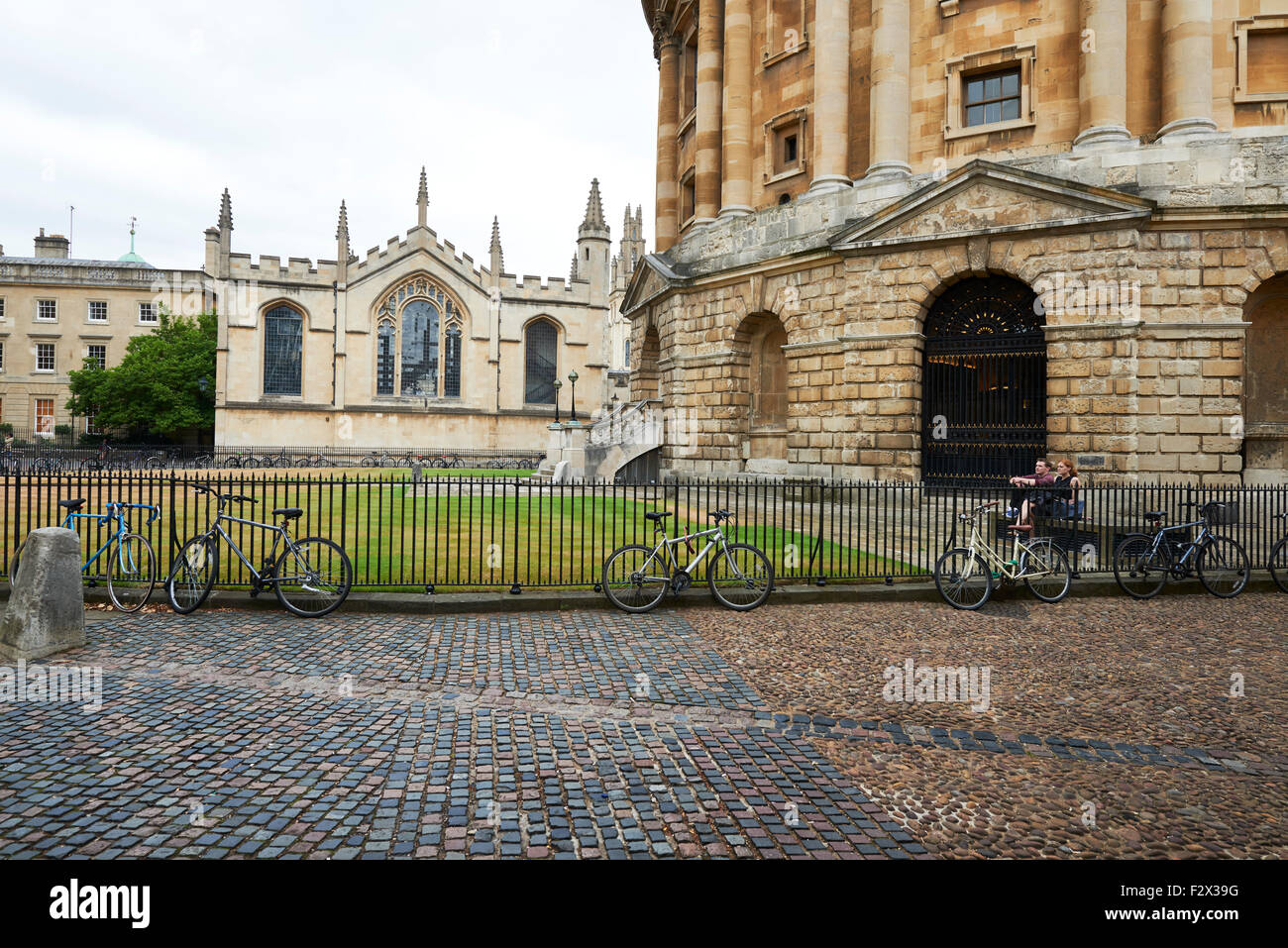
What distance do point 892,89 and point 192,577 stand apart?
18262 mm

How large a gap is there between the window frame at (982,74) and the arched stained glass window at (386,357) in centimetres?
4094

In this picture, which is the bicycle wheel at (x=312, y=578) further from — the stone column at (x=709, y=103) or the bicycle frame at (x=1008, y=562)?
the stone column at (x=709, y=103)

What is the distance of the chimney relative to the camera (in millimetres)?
62000

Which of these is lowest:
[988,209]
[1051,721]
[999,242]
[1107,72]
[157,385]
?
[1051,721]

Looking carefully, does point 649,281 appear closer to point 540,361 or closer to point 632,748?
point 632,748

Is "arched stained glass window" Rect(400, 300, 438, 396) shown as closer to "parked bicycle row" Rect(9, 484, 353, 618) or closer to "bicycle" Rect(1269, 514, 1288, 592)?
"parked bicycle row" Rect(9, 484, 353, 618)

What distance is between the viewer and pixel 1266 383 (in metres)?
16.6

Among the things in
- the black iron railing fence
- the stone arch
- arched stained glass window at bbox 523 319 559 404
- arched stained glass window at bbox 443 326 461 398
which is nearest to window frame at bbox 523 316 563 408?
arched stained glass window at bbox 523 319 559 404

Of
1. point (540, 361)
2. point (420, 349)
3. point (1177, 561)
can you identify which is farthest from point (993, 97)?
point (420, 349)

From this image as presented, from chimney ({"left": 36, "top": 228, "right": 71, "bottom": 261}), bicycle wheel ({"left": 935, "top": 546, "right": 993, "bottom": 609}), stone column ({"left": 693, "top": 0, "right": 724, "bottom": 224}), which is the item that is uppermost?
chimney ({"left": 36, "top": 228, "right": 71, "bottom": 261})

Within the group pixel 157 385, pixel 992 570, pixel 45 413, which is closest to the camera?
pixel 992 570

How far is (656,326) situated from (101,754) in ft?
76.9

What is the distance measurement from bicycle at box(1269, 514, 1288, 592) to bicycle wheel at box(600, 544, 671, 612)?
28.4 feet

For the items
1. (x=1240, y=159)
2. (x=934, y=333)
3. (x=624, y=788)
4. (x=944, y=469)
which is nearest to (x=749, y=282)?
(x=934, y=333)
